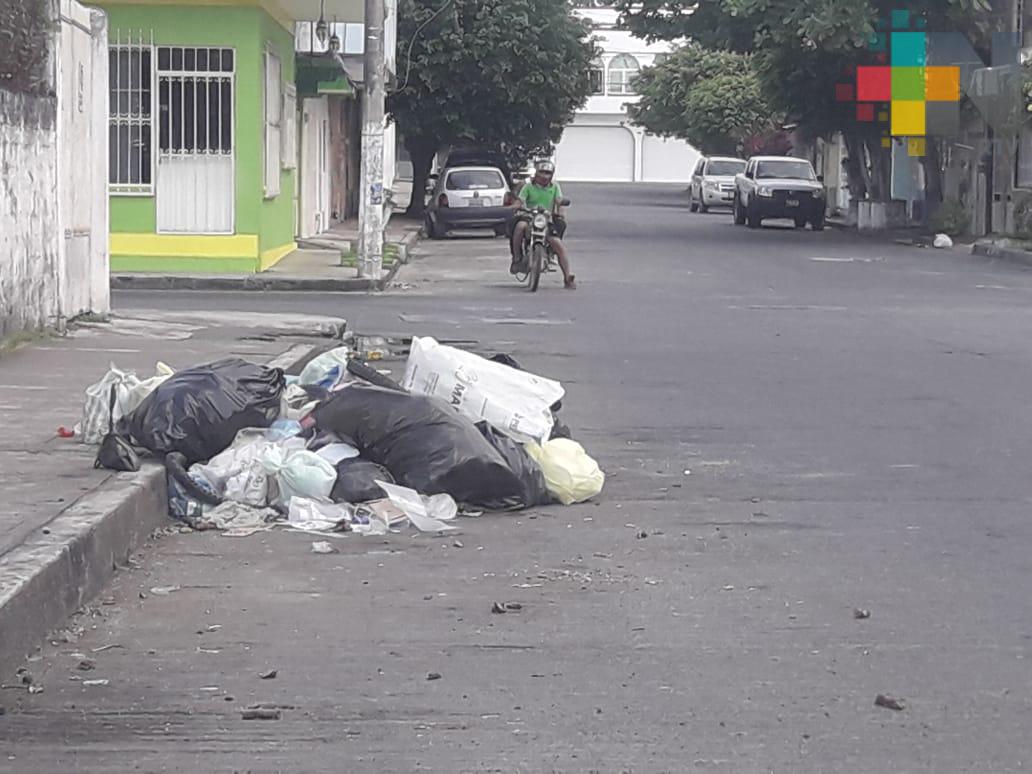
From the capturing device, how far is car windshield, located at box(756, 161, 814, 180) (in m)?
42.4

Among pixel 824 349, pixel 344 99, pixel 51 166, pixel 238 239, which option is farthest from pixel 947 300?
pixel 344 99

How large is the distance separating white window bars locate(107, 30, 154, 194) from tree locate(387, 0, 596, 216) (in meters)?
16.3

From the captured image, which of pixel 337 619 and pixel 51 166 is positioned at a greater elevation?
pixel 51 166

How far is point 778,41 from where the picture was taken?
115 ft

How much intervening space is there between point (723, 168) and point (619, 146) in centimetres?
4417

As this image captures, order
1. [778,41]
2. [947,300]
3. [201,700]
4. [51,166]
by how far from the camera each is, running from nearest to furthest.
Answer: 1. [201,700]
2. [51,166]
3. [947,300]
4. [778,41]

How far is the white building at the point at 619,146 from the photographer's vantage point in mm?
98375

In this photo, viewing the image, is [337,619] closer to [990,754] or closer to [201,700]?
[201,700]

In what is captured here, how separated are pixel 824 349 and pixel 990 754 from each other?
1083 centimetres

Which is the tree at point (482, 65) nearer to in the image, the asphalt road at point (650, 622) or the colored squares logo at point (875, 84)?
the colored squares logo at point (875, 84)

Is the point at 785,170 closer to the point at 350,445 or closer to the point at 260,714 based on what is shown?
the point at 350,445

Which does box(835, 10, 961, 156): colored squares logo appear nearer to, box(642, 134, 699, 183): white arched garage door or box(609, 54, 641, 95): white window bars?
box(609, 54, 641, 95): white window bars

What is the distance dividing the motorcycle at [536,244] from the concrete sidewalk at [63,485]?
27.2ft

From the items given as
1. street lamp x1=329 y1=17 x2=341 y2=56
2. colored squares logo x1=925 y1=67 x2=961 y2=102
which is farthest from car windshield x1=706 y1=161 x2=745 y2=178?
street lamp x1=329 y1=17 x2=341 y2=56
